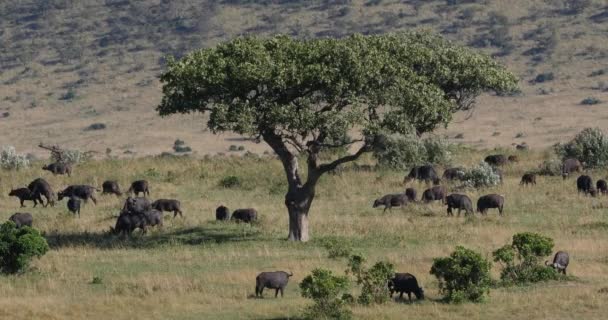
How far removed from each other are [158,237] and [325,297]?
13.3 meters

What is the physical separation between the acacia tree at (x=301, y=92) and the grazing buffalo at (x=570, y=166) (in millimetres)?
15377

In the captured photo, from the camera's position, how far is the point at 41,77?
137125 mm

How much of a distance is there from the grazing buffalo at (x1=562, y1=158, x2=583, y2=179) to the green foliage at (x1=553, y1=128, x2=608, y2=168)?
78.5 inches

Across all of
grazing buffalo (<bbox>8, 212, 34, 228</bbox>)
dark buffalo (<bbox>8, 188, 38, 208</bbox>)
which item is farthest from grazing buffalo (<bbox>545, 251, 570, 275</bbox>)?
dark buffalo (<bbox>8, 188, 38, 208</bbox>)

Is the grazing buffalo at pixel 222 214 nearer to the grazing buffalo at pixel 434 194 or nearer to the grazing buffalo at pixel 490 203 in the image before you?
the grazing buffalo at pixel 434 194

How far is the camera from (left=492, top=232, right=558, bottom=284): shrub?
88.7 feet

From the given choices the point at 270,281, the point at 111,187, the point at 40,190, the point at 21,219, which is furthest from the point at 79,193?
the point at 270,281

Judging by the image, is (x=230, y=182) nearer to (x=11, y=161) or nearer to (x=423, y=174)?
(x=423, y=174)

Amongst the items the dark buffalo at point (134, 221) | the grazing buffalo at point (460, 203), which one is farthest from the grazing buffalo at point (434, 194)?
the dark buffalo at point (134, 221)

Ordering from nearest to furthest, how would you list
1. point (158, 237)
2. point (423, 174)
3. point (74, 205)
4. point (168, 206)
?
1. point (158, 237)
2. point (168, 206)
3. point (74, 205)
4. point (423, 174)

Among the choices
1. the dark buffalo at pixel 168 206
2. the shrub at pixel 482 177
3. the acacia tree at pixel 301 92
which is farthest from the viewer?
the shrub at pixel 482 177

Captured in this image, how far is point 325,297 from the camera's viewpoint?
23.3m

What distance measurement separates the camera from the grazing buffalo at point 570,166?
48.7m

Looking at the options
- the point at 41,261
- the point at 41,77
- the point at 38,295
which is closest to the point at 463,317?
the point at 38,295
